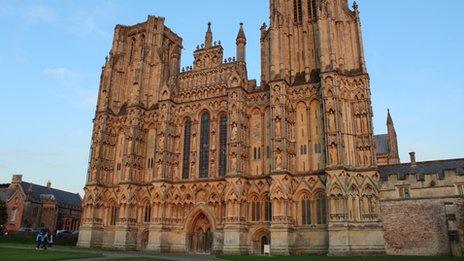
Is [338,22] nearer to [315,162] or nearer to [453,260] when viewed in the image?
[315,162]

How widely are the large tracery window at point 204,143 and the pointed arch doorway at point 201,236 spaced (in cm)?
469

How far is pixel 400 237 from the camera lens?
3353 cm

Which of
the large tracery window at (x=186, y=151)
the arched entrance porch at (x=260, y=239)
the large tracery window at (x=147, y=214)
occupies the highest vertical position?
the large tracery window at (x=186, y=151)

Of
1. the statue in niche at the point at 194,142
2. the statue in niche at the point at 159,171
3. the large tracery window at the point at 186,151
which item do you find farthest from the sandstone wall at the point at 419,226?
the statue in niche at the point at 159,171

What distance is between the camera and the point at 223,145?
41688 millimetres

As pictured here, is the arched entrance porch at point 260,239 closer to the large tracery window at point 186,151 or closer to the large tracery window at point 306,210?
the large tracery window at point 306,210

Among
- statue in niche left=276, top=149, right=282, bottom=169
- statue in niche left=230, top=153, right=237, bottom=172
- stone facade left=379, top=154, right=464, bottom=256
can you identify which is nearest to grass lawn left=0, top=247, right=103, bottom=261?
statue in niche left=230, top=153, right=237, bottom=172

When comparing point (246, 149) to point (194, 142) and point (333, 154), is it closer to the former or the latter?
point (194, 142)

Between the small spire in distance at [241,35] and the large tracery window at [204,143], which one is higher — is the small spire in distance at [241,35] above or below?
above

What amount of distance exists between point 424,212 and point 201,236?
841 inches

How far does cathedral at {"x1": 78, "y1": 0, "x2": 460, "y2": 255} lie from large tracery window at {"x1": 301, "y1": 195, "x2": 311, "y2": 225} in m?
0.14

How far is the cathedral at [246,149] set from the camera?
34531mm

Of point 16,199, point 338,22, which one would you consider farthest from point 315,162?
point 16,199

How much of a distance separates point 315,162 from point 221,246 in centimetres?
1219
